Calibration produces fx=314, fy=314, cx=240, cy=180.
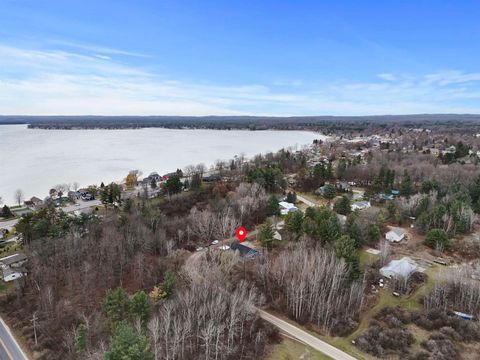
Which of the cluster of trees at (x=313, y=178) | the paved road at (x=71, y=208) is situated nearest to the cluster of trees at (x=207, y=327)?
the paved road at (x=71, y=208)

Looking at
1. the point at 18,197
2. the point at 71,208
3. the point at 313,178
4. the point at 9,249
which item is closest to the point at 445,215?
the point at 313,178

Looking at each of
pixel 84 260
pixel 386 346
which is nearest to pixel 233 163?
pixel 84 260

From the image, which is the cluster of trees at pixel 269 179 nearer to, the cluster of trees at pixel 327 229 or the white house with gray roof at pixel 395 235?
the cluster of trees at pixel 327 229

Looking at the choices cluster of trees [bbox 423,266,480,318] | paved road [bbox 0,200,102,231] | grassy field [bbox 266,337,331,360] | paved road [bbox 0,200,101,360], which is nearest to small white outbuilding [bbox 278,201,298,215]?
cluster of trees [bbox 423,266,480,318]

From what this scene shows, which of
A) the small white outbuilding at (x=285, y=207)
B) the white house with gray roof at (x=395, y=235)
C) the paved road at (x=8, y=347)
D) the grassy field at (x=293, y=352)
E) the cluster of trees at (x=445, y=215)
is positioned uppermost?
the cluster of trees at (x=445, y=215)

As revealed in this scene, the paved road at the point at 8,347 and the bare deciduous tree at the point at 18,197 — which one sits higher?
the bare deciduous tree at the point at 18,197

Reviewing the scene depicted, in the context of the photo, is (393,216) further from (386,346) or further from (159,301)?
(159,301)

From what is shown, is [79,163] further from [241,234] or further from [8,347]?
[8,347]
